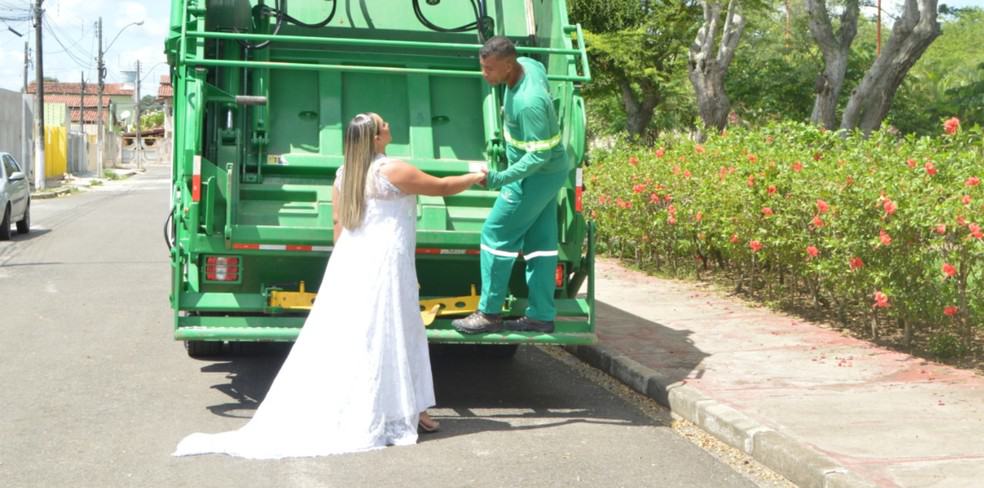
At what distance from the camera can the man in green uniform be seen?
6.94 metres

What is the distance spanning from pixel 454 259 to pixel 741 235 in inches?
169

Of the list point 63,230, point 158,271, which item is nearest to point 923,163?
point 158,271

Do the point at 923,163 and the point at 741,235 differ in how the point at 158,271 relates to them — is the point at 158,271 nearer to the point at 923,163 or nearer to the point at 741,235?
the point at 741,235

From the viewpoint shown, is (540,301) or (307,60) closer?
(540,301)

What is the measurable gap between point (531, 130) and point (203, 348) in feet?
10.6

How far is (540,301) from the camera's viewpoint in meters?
7.29

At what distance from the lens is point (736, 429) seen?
6473 mm

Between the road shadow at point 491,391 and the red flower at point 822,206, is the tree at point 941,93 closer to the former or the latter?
the red flower at point 822,206

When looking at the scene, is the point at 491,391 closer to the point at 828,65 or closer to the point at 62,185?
the point at 828,65

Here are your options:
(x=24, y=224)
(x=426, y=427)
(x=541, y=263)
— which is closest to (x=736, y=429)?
(x=541, y=263)

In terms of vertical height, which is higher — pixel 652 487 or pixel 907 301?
pixel 907 301

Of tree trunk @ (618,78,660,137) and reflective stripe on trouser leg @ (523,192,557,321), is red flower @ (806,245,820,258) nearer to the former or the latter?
reflective stripe on trouser leg @ (523,192,557,321)

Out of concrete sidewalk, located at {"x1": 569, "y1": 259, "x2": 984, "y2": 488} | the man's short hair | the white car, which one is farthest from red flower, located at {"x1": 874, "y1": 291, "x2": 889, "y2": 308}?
the white car

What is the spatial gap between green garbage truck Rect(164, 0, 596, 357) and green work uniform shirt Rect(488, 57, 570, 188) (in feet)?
1.38
